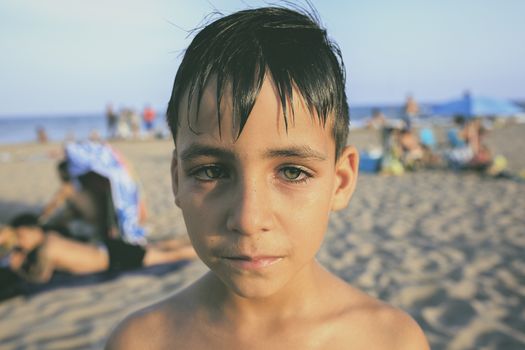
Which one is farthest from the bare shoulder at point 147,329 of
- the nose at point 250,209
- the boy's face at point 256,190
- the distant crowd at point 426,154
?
the distant crowd at point 426,154

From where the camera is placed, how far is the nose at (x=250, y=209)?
1124 millimetres

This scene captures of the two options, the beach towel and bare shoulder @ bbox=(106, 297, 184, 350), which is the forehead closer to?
bare shoulder @ bbox=(106, 297, 184, 350)

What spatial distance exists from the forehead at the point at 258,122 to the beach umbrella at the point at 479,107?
1104 centimetres

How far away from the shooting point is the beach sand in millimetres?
2988

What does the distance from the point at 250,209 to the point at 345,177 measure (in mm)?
552

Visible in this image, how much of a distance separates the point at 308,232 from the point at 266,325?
449 mm

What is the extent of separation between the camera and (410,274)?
154 inches

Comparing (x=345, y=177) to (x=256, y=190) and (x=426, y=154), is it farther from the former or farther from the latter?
(x=426, y=154)

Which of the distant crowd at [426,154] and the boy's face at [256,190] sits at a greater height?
the boy's face at [256,190]

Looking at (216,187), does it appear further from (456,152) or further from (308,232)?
(456,152)

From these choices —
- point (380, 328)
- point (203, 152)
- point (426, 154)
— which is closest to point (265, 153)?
point (203, 152)

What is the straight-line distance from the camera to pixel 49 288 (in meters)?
4.01

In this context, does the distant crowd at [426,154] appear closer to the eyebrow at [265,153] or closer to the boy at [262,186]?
the boy at [262,186]

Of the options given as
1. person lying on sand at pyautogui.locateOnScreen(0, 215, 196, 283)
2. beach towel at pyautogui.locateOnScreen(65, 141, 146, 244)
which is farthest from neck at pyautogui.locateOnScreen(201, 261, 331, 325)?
beach towel at pyautogui.locateOnScreen(65, 141, 146, 244)
